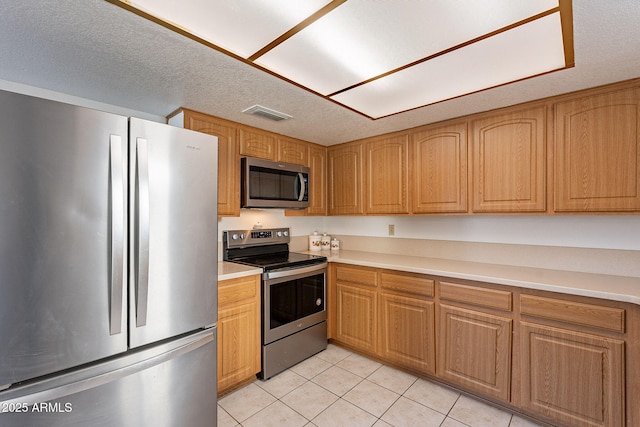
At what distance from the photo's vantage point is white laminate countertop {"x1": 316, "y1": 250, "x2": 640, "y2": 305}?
1.65m

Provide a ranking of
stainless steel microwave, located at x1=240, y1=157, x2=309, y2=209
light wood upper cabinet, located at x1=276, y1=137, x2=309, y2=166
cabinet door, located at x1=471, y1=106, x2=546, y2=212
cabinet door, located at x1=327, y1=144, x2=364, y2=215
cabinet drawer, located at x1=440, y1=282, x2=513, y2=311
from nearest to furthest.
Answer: cabinet drawer, located at x1=440, y1=282, x2=513, y2=311, cabinet door, located at x1=471, y1=106, x2=546, y2=212, stainless steel microwave, located at x1=240, y1=157, x2=309, y2=209, light wood upper cabinet, located at x1=276, y1=137, x2=309, y2=166, cabinet door, located at x1=327, y1=144, x2=364, y2=215

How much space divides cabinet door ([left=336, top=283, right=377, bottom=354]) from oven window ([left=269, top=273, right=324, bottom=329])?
8.4 inches

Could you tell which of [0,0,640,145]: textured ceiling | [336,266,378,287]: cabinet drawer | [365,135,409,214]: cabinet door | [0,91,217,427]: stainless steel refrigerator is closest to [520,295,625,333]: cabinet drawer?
[336,266,378,287]: cabinet drawer

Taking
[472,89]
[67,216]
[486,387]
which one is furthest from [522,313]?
[67,216]

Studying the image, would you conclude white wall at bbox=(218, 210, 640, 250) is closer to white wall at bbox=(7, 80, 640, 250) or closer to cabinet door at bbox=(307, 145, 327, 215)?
white wall at bbox=(7, 80, 640, 250)

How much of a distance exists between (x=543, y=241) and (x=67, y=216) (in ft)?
9.60

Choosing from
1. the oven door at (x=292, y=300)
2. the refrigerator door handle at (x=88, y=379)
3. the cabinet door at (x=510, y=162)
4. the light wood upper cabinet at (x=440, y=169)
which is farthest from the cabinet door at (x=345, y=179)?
the refrigerator door handle at (x=88, y=379)

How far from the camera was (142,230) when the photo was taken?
131cm

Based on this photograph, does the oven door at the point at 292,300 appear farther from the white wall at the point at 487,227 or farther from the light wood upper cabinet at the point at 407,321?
the white wall at the point at 487,227

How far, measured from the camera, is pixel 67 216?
1134 mm

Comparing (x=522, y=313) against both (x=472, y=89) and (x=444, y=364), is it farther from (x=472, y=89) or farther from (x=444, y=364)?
(x=472, y=89)

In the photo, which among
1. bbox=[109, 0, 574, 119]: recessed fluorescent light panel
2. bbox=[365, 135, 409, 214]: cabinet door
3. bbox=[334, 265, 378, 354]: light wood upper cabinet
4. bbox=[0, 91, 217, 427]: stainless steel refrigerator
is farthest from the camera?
bbox=[365, 135, 409, 214]: cabinet door

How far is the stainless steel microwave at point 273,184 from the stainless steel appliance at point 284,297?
1.26 ft

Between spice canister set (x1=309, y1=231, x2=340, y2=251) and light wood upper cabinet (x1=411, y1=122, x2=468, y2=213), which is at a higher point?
light wood upper cabinet (x1=411, y1=122, x2=468, y2=213)
